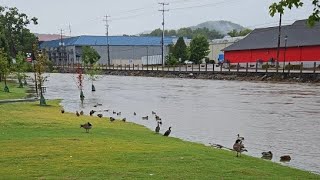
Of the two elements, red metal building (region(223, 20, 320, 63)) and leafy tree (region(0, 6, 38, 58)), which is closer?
red metal building (region(223, 20, 320, 63))

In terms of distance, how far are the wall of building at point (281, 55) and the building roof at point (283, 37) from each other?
82 centimetres

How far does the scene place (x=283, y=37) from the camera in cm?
7881

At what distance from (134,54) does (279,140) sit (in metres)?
120

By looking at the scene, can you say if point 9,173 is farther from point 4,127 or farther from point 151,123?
point 151,123

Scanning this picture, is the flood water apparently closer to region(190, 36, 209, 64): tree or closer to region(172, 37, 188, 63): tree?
region(190, 36, 209, 64): tree

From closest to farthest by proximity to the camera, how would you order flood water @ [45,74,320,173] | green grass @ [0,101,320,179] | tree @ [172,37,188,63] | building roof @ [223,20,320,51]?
green grass @ [0,101,320,179], flood water @ [45,74,320,173], building roof @ [223,20,320,51], tree @ [172,37,188,63]

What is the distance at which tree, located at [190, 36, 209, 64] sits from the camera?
100125 millimetres

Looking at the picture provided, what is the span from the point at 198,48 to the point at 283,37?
26.3m

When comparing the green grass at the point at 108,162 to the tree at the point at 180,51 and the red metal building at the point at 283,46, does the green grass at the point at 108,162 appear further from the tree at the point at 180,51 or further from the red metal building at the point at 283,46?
the tree at the point at 180,51

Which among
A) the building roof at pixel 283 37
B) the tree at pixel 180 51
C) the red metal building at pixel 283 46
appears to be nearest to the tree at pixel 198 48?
the tree at pixel 180 51

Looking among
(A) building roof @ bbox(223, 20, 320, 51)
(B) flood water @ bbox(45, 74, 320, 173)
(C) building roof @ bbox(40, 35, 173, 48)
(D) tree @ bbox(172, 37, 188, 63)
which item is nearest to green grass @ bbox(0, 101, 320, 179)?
(B) flood water @ bbox(45, 74, 320, 173)

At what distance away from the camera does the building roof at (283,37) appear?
239 ft

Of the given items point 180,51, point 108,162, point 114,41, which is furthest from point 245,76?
point 114,41

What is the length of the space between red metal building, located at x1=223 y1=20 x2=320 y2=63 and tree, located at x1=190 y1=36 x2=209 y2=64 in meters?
10.6
